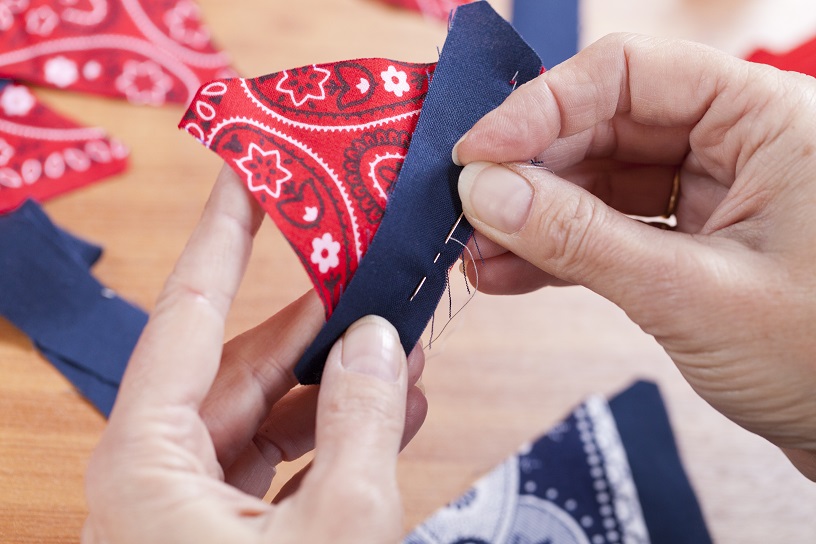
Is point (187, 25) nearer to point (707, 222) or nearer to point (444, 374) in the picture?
point (444, 374)

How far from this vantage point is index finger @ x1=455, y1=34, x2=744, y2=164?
3.06 ft

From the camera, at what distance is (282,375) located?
0.97 m

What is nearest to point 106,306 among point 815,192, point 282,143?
point 282,143

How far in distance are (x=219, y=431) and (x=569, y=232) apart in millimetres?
548

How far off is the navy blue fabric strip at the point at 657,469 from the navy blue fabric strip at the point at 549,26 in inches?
31.1

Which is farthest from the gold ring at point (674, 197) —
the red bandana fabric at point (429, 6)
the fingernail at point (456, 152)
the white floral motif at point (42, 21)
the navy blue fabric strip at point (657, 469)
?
the white floral motif at point (42, 21)

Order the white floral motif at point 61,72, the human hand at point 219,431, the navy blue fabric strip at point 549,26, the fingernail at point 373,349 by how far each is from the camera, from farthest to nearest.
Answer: the navy blue fabric strip at point 549,26, the white floral motif at point 61,72, the fingernail at point 373,349, the human hand at point 219,431

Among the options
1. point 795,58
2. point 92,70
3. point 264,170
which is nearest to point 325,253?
point 264,170

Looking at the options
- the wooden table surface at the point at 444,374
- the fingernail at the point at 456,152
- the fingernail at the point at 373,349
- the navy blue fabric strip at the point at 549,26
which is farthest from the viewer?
the navy blue fabric strip at the point at 549,26

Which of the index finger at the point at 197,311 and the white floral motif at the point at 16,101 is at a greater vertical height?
the index finger at the point at 197,311

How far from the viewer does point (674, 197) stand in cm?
122

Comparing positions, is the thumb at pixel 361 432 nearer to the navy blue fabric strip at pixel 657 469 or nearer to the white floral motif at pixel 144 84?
the navy blue fabric strip at pixel 657 469

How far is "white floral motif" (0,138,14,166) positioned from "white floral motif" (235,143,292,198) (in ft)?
2.44

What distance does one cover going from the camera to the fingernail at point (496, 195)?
906mm
